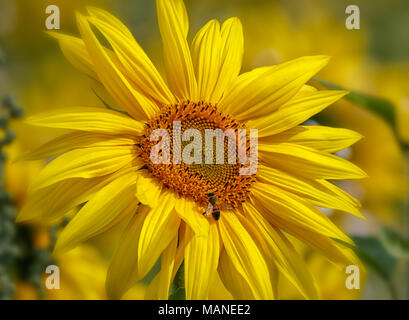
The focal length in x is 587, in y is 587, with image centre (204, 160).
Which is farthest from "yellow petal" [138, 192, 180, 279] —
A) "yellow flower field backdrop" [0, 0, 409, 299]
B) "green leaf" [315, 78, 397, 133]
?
"green leaf" [315, 78, 397, 133]

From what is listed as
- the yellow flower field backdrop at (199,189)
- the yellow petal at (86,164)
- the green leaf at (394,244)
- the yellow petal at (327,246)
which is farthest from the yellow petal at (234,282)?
the green leaf at (394,244)

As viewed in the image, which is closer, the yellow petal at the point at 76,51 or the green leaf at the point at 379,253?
the yellow petal at the point at 76,51

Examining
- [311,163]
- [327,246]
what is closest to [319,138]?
[311,163]

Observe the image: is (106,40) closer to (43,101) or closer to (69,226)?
(69,226)

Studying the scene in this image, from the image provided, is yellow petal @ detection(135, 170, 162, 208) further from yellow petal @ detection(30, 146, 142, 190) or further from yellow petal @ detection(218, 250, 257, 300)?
yellow petal @ detection(218, 250, 257, 300)

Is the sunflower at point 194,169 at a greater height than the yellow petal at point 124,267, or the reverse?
the sunflower at point 194,169

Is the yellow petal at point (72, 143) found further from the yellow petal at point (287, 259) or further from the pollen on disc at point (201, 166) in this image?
the yellow petal at point (287, 259)

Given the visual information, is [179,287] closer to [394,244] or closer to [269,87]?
[269,87]

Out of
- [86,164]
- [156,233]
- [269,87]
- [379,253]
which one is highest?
[269,87]
